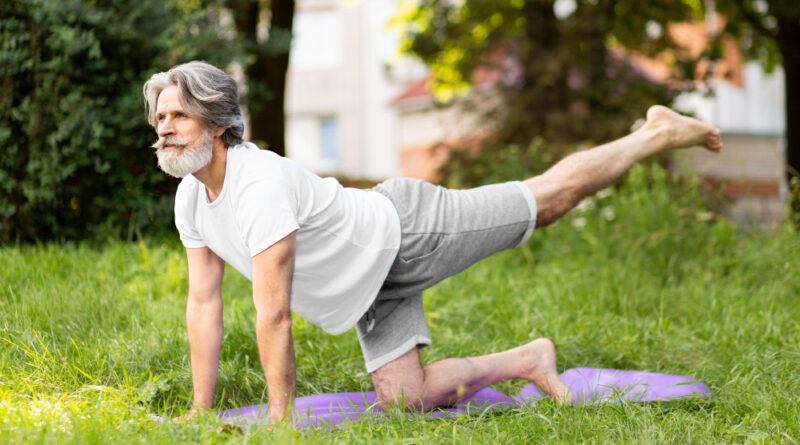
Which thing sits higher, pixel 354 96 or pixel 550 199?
pixel 550 199

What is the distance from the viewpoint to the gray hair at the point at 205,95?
10.7 ft

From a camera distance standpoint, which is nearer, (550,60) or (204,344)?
(204,344)

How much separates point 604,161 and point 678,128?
54 cm

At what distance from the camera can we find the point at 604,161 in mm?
3967

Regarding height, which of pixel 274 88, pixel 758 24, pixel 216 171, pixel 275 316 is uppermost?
pixel 758 24

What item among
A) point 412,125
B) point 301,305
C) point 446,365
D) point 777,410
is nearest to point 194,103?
point 301,305

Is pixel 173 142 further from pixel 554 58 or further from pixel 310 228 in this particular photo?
pixel 554 58

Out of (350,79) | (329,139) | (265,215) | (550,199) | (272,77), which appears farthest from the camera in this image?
(329,139)

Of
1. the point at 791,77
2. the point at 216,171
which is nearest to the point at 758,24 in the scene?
the point at 791,77

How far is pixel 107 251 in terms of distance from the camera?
5219mm

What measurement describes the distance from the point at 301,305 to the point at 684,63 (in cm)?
856

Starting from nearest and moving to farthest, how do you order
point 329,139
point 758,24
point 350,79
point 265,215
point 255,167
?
point 265,215, point 255,167, point 758,24, point 350,79, point 329,139

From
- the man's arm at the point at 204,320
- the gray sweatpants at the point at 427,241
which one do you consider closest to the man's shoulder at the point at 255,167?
the man's arm at the point at 204,320

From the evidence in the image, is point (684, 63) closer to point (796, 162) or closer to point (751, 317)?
point (796, 162)
